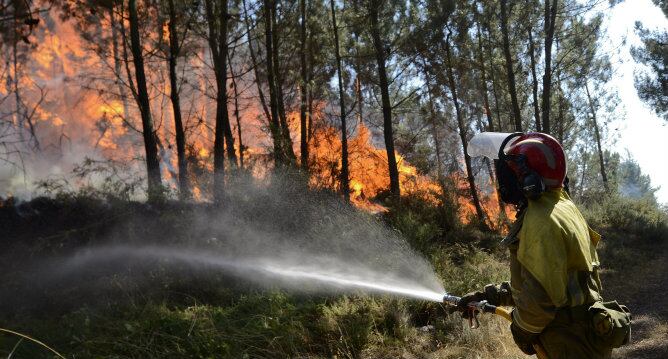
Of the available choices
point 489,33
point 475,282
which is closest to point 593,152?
point 489,33

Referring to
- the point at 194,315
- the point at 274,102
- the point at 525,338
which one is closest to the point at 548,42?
the point at 274,102

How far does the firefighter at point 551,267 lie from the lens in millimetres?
2510

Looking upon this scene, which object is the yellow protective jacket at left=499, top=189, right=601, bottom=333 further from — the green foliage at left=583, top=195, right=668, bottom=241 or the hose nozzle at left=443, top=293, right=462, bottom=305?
the green foliage at left=583, top=195, right=668, bottom=241

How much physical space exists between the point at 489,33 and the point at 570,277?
18.9 meters

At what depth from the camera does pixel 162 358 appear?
16.3 feet

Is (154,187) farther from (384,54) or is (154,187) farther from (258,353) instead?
(384,54)

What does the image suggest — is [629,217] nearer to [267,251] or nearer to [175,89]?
[267,251]

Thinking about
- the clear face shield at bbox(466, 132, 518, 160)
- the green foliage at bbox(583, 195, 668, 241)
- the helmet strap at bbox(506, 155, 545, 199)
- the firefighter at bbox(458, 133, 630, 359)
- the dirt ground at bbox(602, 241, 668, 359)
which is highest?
the clear face shield at bbox(466, 132, 518, 160)

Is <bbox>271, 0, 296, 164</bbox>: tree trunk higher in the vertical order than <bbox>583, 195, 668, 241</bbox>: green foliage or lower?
higher

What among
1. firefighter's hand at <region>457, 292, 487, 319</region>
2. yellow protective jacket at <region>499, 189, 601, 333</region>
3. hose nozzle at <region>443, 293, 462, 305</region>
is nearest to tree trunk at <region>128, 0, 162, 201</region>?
hose nozzle at <region>443, 293, 462, 305</region>

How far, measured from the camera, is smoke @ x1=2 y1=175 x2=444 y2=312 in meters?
7.68

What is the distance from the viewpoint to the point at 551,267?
247 cm

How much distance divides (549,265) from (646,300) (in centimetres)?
793

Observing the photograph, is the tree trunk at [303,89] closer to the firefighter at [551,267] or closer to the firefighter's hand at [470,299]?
the firefighter's hand at [470,299]
